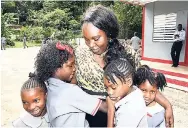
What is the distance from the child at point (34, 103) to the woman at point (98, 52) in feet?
0.82

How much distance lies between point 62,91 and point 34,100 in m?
0.28

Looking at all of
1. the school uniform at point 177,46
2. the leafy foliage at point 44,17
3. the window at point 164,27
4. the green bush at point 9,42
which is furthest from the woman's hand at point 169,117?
the green bush at point 9,42

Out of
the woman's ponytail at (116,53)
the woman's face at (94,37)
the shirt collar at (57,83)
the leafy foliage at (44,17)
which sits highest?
the leafy foliage at (44,17)

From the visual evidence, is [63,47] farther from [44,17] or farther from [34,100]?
[44,17]

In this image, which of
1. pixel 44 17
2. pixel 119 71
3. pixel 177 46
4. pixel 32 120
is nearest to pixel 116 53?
pixel 119 71

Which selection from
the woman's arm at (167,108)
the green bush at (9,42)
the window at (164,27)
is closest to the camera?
the woman's arm at (167,108)

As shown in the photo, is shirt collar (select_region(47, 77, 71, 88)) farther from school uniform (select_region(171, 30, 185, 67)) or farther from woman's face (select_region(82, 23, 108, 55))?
school uniform (select_region(171, 30, 185, 67))

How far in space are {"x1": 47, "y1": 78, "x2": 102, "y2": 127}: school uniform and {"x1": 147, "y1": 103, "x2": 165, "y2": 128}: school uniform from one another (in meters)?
0.53

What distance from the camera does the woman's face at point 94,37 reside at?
1.50 metres

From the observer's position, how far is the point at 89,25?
4.98 ft

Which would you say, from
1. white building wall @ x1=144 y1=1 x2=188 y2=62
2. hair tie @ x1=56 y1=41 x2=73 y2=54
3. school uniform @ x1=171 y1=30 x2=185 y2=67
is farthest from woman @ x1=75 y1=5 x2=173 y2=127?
white building wall @ x1=144 y1=1 x2=188 y2=62

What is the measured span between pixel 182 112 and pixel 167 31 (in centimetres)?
485

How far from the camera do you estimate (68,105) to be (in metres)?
1.27

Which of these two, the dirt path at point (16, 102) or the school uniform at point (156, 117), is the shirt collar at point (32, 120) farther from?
the dirt path at point (16, 102)
